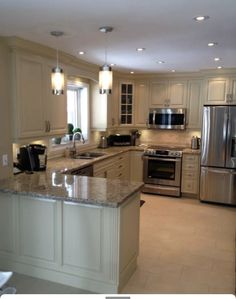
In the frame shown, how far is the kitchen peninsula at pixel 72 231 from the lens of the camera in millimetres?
2533

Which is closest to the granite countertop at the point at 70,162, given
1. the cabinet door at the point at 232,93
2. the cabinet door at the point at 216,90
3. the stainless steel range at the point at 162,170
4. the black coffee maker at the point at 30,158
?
the black coffee maker at the point at 30,158

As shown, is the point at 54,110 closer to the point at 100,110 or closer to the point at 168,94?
the point at 100,110

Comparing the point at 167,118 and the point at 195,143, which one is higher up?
the point at 167,118

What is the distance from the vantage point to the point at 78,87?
5355 mm

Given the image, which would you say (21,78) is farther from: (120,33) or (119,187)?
(119,187)

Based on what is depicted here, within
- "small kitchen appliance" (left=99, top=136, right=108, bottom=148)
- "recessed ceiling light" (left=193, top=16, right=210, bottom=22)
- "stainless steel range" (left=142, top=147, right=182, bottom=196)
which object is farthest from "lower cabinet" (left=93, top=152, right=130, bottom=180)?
→ "recessed ceiling light" (left=193, top=16, right=210, bottom=22)

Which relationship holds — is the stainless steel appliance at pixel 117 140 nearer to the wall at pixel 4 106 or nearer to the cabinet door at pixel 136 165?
the cabinet door at pixel 136 165

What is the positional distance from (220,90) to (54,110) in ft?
10.3

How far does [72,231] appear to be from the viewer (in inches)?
104

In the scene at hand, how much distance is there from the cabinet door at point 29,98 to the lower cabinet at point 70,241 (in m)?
0.96

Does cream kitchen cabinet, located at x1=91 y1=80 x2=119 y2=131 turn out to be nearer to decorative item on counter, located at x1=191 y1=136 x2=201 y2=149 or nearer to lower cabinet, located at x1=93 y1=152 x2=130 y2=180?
lower cabinet, located at x1=93 y1=152 x2=130 y2=180

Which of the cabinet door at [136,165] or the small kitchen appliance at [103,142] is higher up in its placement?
the small kitchen appliance at [103,142]

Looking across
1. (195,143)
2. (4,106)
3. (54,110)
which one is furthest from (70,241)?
(195,143)

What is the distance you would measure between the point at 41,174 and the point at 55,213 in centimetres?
85
